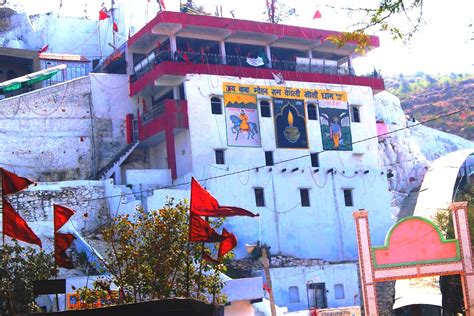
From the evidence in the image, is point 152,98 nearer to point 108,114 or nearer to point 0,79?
point 108,114

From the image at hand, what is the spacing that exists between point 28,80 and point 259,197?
12926 millimetres

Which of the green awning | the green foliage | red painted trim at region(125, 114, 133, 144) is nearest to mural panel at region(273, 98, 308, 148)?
red painted trim at region(125, 114, 133, 144)

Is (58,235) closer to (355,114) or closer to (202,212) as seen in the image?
(202,212)

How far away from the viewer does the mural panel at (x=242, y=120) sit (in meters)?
46.1

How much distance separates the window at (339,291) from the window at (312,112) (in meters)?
10.5

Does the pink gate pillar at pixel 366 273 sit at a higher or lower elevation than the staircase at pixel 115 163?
lower

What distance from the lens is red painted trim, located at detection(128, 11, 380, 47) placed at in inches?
1790

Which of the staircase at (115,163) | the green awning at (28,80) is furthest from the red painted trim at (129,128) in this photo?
the green awning at (28,80)

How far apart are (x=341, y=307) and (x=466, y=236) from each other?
7.98 m

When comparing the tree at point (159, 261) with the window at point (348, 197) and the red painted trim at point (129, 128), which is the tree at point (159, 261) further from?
the window at point (348, 197)

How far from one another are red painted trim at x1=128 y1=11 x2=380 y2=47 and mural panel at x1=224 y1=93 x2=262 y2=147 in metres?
3.50

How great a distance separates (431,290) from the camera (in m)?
39.6

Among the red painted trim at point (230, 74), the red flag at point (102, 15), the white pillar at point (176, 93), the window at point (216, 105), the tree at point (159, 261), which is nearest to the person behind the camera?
the tree at point (159, 261)

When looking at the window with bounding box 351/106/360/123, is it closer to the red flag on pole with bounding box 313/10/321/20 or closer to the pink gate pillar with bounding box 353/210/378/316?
the red flag on pole with bounding box 313/10/321/20
